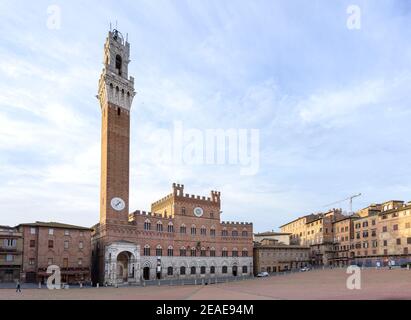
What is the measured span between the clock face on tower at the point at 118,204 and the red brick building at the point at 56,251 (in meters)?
6.45

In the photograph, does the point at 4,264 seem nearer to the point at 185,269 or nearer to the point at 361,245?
the point at 185,269

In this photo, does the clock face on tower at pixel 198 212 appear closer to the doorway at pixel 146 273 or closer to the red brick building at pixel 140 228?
the red brick building at pixel 140 228

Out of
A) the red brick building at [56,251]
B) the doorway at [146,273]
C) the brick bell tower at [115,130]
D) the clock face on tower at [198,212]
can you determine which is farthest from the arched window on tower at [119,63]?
the doorway at [146,273]

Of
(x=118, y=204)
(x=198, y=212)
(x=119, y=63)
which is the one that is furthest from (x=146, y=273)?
(x=119, y=63)

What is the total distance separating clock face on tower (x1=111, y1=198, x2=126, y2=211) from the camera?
6994 cm

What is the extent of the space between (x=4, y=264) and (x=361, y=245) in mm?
77320

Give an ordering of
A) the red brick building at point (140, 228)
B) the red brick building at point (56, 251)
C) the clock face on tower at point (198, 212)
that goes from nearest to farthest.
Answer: the red brick building at point (56, 251), the red brick building at point (140, 228), the clock face on tower at point (198, 212)

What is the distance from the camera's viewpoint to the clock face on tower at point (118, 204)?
69938 mm

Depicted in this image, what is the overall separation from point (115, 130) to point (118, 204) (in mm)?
13650

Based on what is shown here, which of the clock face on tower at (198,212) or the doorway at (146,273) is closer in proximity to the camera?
the doorway at (146,273)

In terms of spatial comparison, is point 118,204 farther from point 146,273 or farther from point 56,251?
point 146,273

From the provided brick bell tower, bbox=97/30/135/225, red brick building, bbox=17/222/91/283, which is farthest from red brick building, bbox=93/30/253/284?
red brick building, bbox=17/222/91/283

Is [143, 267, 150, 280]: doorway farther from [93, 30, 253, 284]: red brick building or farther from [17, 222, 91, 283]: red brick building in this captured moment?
[17, 222, 91, 283]: red brick building
